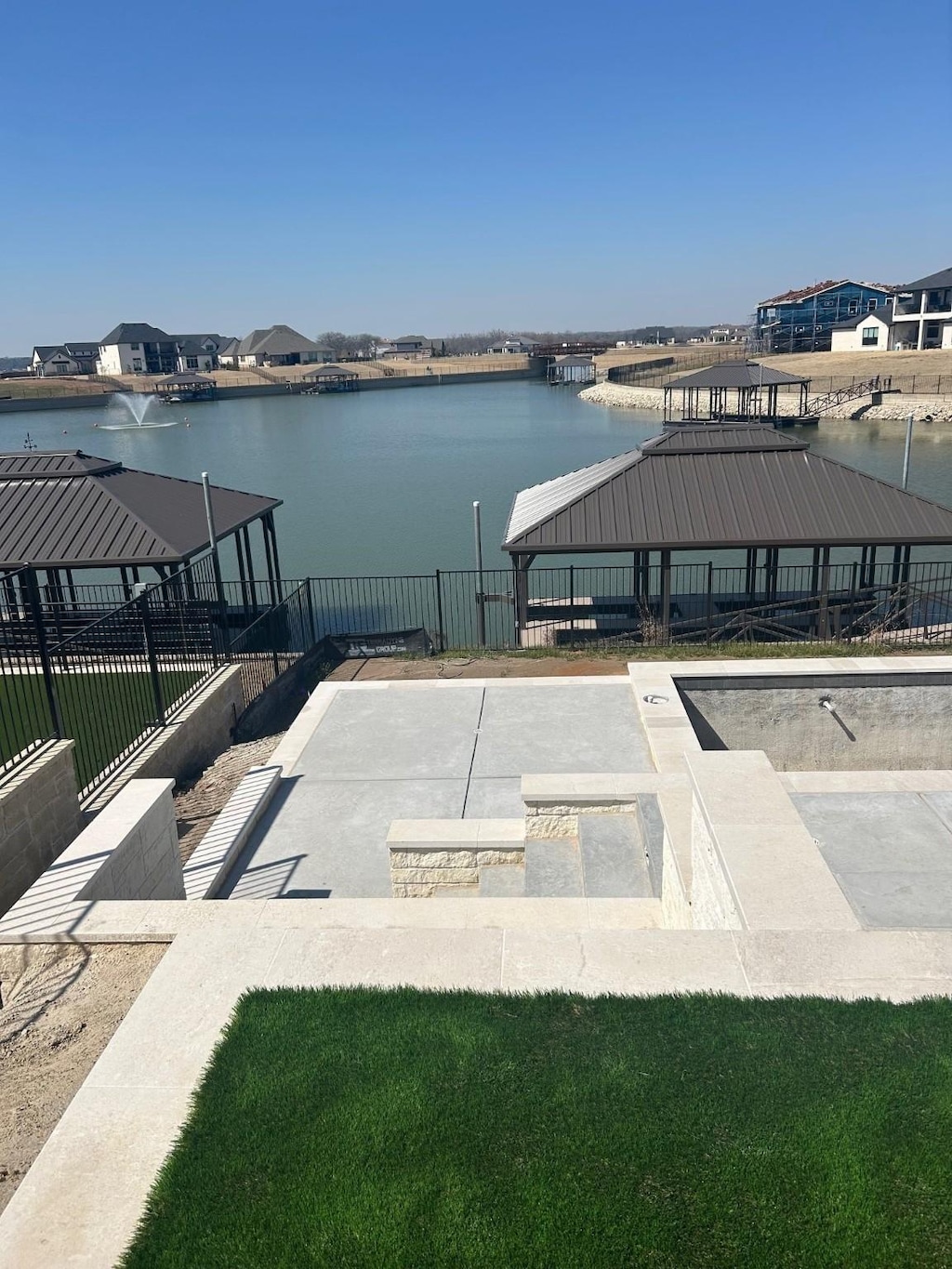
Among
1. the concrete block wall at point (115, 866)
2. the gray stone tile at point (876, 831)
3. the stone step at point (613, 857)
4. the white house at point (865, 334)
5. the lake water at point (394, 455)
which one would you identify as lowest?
the lake water at point (394, 455)

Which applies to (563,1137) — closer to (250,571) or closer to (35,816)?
(35,816)

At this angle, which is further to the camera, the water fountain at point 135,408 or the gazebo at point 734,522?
the water fountain at point 135,408

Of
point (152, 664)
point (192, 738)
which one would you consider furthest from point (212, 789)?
point (152, 664)

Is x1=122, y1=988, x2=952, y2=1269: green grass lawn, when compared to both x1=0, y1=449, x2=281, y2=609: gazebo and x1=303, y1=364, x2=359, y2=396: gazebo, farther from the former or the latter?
x1=303, y1=364, x2=359, y2=396: gazebo

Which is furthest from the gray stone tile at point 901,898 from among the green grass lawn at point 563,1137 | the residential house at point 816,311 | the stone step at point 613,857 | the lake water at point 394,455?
the residential house at point 816,311

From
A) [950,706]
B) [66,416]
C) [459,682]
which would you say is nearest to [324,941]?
[459,682]

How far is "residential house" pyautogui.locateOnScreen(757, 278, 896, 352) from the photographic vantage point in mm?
100938

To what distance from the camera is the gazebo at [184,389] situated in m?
119

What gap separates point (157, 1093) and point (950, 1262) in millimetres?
3513

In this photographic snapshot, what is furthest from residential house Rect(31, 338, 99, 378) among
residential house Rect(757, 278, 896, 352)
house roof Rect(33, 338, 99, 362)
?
residential house Rect(757, 278, 896, 352)

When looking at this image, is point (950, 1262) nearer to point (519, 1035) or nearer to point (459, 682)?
point (519, 1035)

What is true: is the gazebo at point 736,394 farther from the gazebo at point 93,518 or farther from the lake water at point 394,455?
A: the gazebo at point 93,518

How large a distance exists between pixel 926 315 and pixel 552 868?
94.0m

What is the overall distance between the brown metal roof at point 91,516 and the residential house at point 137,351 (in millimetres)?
144900
